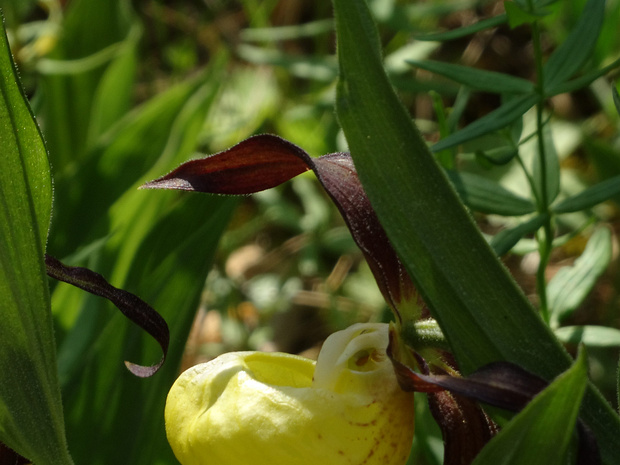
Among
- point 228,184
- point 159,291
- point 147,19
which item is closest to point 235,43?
point 147,19

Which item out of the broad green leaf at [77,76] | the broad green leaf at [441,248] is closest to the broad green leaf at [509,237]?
the broad green leaf at [441,248]

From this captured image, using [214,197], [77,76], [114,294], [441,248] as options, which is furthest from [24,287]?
[77,76]

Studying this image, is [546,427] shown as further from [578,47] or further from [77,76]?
[77,76]

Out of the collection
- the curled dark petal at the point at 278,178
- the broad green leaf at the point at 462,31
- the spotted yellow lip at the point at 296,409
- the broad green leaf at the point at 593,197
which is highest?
the broad green leaf at the point at 462,31

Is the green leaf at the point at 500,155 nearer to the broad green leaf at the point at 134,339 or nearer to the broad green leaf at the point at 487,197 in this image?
the broad green leaf at the point at 487,197

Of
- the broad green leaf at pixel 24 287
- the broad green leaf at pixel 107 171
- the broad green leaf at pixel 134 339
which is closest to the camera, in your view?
the broad green leaf at pixel 24 287

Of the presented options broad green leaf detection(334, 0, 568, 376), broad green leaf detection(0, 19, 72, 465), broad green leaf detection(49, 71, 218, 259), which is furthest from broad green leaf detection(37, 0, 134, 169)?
broad green leaf detection(334, 0, 568, 376)
